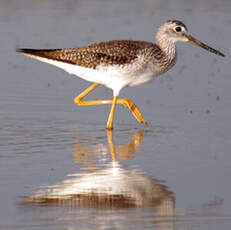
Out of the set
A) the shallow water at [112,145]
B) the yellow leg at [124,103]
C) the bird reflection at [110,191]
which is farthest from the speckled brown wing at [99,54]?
the bird reflection at [110,191]

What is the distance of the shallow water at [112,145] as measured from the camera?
292 inches

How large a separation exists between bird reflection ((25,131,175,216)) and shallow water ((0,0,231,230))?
11 millimetres

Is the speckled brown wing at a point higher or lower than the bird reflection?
higher

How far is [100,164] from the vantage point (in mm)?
9125

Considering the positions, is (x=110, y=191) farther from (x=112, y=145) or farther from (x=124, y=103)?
(x=124, y=103)

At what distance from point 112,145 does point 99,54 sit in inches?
72.0

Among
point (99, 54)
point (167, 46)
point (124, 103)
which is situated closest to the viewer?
point (99, 54)

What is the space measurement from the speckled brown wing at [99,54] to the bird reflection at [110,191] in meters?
2.41

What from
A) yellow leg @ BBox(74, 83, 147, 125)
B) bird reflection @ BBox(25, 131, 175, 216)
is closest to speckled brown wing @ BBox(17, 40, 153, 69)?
yellow leg @ BBox(74, 83, 147, 125)

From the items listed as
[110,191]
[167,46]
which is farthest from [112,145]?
[167,46]

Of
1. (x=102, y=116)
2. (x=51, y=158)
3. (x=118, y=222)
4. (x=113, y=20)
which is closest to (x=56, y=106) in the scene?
(x=102, y=116)

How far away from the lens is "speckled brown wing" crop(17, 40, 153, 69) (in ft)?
37.1

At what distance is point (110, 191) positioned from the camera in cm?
807

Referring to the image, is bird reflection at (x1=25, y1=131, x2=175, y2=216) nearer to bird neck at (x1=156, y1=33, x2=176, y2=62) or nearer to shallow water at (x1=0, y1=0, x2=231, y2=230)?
shallow water at (x1=0, y1=0, x2=231, y2=230)
